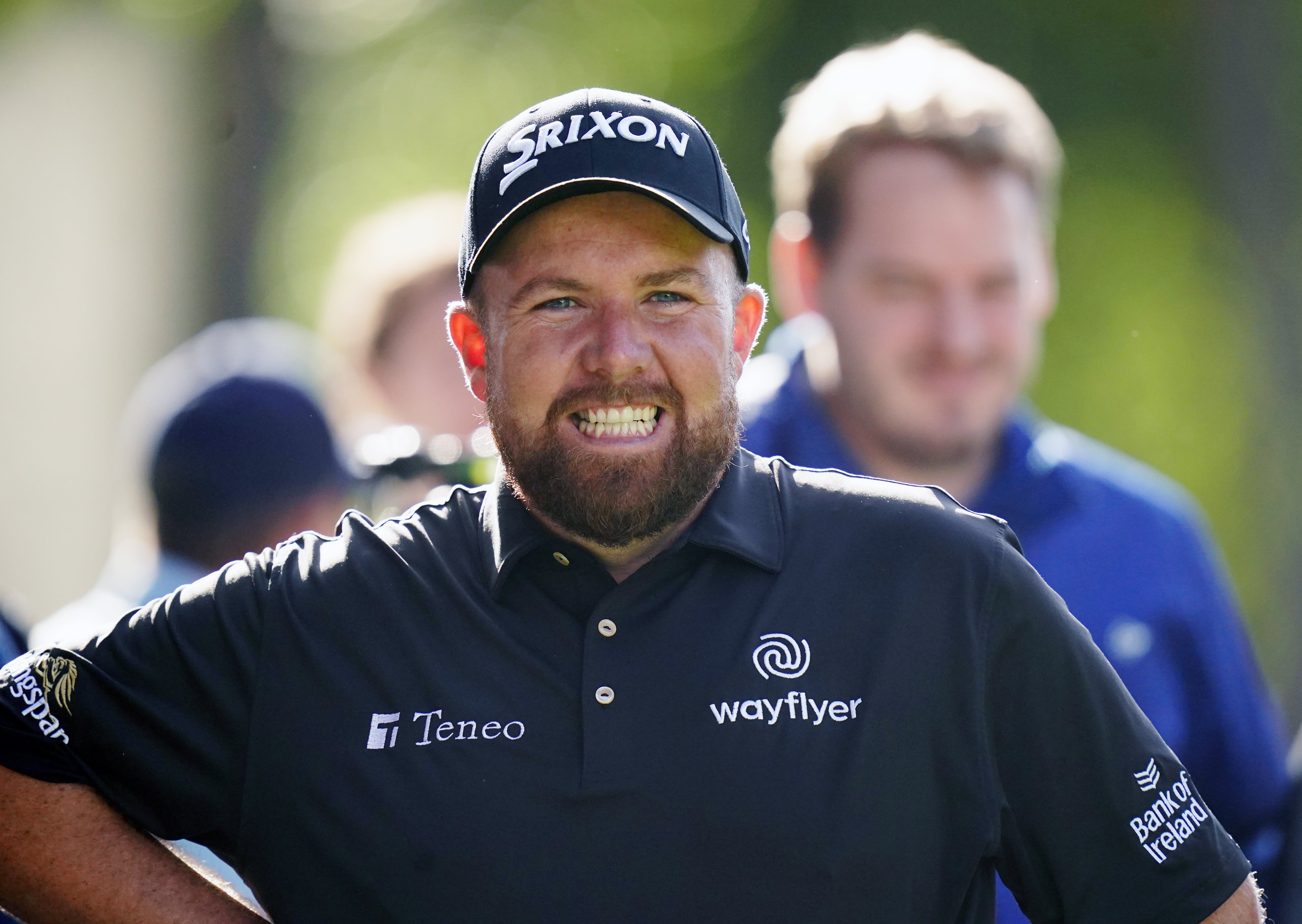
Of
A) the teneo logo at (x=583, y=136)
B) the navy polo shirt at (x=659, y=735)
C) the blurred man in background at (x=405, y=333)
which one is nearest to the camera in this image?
the navy polo shirt at (x=659, y=735)

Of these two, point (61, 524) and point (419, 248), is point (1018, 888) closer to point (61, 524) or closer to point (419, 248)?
point (419, 248)

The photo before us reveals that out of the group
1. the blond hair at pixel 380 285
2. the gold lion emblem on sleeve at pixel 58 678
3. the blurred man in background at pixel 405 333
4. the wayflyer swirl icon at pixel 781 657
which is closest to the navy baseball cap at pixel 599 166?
the wayflyer swirl icon at pixel 781 657

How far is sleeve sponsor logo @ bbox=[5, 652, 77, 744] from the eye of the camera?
213 cm

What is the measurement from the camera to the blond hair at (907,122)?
145 inches

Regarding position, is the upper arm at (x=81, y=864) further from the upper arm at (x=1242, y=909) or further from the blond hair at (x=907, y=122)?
the blond hair at (x=907, y=122)

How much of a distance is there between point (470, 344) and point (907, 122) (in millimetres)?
1816

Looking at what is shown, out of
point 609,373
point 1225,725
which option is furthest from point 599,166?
point 1225,725

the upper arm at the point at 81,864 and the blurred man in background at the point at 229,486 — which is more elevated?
the blurred man in background at the point at 229,486

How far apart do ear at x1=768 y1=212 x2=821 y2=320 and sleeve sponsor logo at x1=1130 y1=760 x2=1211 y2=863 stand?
6.93ft

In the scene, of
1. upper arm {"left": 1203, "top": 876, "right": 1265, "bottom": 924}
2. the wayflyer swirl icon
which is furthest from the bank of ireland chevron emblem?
the wayflyer swirl icon

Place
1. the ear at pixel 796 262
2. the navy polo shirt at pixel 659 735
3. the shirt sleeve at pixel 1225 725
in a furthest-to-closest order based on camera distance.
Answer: the ear at pixel 796 262 → the shirt sleeve at pixel 1225 725 → the navy polo shirt at pixel 659 735

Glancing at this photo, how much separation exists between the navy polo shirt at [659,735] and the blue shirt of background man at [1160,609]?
139 centimetres

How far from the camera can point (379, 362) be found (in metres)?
4.79

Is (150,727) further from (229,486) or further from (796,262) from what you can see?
(796,262)
